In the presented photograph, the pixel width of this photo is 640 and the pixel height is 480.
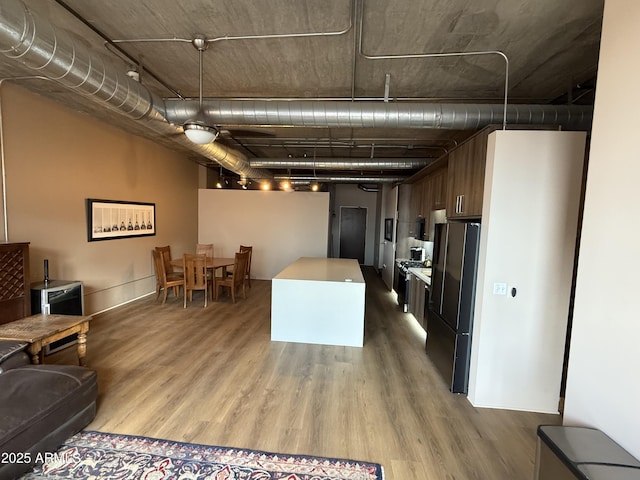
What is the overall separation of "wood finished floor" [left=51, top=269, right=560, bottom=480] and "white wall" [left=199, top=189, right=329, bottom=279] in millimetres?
3747

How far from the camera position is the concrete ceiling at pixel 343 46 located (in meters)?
2.12

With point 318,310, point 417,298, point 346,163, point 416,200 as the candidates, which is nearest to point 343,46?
point 318,310

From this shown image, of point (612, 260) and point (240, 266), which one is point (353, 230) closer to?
point (240, 266)

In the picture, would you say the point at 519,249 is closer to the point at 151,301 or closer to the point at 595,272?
the point at 595,272

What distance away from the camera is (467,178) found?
303cm

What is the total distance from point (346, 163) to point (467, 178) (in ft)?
10.2

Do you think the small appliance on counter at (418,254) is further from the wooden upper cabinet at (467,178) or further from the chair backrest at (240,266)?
the chair backrest at (240,266)

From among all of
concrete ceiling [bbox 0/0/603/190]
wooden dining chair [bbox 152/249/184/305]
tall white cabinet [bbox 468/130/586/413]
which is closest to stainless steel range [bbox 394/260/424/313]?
tall white cabinet [bbox 468/130/586/413]

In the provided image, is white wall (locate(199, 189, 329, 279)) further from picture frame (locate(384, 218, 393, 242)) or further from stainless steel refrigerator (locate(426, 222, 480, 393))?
stainless steel refrigerator (locate(426, 222, 480, 393))

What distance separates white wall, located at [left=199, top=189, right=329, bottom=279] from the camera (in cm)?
765

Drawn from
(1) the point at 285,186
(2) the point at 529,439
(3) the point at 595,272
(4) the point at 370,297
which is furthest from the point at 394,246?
(3) the point at 595,272

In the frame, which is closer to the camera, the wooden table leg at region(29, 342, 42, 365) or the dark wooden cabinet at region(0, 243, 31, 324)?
the wooden table leg at region(29, 342, 42, 365)

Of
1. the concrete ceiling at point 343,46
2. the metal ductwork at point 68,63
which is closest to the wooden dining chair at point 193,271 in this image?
the metal ductwork at point 68,63

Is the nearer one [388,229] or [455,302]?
[455,302]
